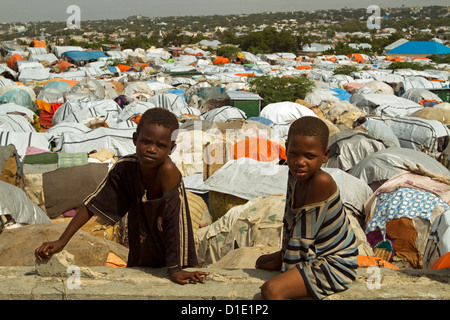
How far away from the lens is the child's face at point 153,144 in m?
2.30

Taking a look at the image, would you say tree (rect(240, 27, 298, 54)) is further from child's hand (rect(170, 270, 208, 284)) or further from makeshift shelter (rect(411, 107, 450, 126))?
child's hand (rect(170, 270, 208, 284))

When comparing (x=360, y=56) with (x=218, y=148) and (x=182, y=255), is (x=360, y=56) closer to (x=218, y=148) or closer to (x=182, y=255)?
(x=218, y=148)

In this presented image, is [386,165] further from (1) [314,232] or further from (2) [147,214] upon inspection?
(2) [147,214]

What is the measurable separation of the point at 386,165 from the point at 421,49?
3866 centimetres

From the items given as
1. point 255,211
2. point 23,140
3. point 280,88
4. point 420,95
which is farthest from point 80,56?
point 255,211

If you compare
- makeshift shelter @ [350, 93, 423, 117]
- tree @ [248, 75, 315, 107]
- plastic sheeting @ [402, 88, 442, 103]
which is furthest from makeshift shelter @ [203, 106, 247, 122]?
plastic sheeting @ [402, 88, 442, 103]

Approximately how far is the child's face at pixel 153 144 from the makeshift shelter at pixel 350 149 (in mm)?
6316

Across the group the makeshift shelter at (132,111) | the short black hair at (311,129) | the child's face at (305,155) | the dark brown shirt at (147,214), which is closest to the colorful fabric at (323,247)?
the child's face at (305,155)

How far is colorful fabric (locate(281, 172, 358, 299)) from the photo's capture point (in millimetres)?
2121

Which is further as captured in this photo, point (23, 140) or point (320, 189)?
point (23, 140)

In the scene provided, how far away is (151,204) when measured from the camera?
2.41 m

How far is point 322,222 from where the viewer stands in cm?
215

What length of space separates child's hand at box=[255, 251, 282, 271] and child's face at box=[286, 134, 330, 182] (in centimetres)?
52

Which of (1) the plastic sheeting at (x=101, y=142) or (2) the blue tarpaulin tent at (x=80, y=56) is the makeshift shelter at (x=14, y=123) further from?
(2) the blue tarpaulin tent at (x=80, y=56)
